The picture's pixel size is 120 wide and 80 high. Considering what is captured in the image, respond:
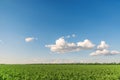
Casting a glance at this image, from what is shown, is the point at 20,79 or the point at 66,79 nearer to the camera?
the point at 66,79

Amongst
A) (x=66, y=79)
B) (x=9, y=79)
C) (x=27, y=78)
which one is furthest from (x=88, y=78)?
Answer: (x=9, y=79)

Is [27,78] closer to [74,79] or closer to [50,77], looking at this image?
[50,77]

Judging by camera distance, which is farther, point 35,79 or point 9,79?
point 9,79

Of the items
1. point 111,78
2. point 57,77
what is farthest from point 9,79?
point 111,78

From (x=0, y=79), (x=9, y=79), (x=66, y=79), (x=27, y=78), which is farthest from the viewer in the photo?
(x=0, y=79)

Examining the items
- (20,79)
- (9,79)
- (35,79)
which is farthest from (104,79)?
(9,79)

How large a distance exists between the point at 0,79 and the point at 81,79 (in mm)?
13097

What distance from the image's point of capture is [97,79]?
2033 cm

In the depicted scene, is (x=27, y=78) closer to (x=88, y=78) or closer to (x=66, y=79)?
(x=66, y=79)

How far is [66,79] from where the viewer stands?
19.6 metres

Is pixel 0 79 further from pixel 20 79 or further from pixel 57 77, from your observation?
pixel 57 77

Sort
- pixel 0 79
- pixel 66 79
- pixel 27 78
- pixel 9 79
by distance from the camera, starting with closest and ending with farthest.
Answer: pixel 66 79, pixel 27 78, pixel 9 79, pixel 0 79

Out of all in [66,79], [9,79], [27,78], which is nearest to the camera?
[66,79]

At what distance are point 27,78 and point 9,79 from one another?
4414mm
